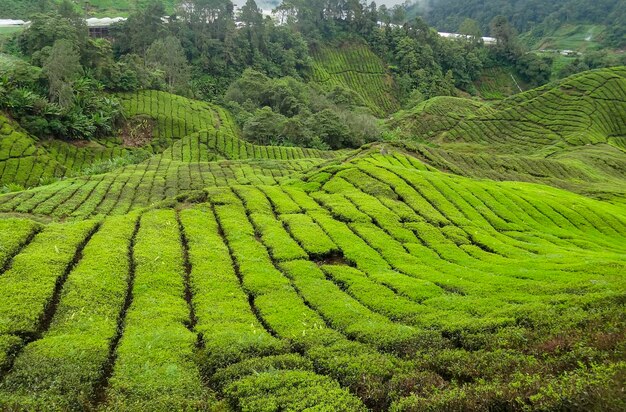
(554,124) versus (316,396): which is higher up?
(554,124)

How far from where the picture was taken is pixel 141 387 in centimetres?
1130

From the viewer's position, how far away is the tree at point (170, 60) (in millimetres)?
100000

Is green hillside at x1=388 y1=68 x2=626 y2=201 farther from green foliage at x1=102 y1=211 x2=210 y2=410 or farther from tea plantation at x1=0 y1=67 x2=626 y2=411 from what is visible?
green foliage at x1=102 y1=211 x2=210 y2=410

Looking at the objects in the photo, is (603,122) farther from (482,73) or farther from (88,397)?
(88,397)

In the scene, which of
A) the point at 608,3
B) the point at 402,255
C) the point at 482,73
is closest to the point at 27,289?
the point at 402,255

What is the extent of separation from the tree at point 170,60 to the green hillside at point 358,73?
42.9 meters

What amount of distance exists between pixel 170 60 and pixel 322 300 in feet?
322

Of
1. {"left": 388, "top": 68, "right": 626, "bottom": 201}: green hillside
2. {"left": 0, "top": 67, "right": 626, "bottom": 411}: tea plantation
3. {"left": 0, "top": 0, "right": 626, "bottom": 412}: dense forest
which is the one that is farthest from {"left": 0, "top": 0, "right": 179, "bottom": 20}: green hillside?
{"left": 0, "top": 67, "right": 626, "bottom": 411}: tea plantation

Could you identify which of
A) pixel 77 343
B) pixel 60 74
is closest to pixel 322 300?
pixel 77 343

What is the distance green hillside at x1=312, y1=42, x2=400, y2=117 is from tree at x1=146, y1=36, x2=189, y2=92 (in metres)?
42.9

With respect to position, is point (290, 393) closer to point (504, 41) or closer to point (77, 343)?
point (77, 343)

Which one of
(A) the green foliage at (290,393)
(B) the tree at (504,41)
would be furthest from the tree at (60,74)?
(B) the tree at (504,41)

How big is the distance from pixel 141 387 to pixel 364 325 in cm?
722

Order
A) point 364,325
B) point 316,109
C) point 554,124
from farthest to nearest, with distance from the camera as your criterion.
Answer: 1. point 316,109
2. point 554,124
3. point 364,325
